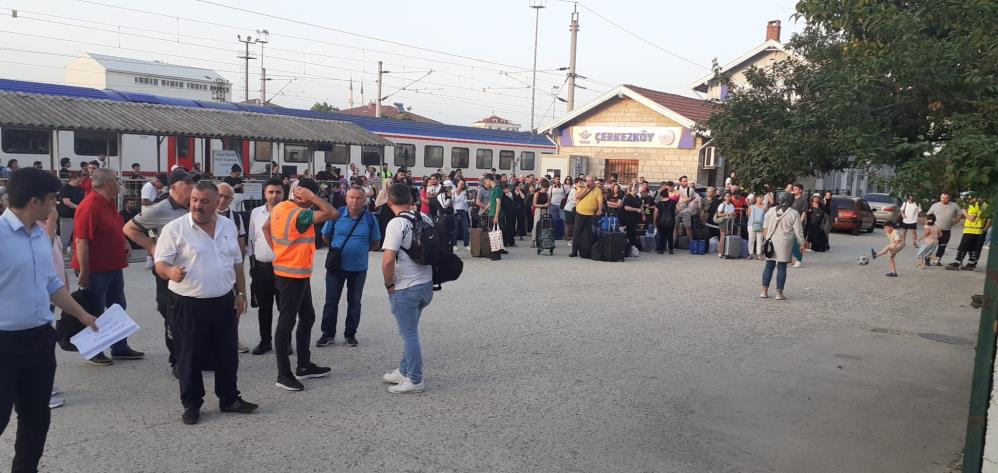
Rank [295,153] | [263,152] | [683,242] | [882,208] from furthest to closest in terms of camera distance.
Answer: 1. [882,208]
2. [295,153]
3. [263,152]
4. [683,242]

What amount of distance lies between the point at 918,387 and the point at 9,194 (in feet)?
24.0

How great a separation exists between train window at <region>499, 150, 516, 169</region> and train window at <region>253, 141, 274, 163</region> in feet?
35.3

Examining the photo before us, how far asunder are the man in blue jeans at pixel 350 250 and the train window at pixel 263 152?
16.8m

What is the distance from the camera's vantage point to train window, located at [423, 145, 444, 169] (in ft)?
91.0

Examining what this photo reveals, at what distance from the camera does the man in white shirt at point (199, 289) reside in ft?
16.4

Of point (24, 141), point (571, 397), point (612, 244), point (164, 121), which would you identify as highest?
point (164, 121)

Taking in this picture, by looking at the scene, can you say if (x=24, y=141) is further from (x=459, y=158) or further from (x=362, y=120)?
(x=459, y=158)

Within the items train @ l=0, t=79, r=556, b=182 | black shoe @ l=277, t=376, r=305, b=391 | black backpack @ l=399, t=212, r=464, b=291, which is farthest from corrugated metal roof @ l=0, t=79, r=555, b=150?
black backpack @ l=399, t=212, r=464, b=291

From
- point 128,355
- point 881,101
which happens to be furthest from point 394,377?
point 881,101

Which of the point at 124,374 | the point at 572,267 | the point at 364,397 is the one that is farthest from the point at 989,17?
the point at 572,267

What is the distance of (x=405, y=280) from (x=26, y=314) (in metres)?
2.68

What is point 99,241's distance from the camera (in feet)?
20.8

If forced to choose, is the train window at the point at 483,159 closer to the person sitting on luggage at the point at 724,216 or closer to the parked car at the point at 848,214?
the parked car at the point at 848,214

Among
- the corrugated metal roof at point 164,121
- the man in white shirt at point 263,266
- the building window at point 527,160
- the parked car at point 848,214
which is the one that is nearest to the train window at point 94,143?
the corrugated metal roof at point 164,121
